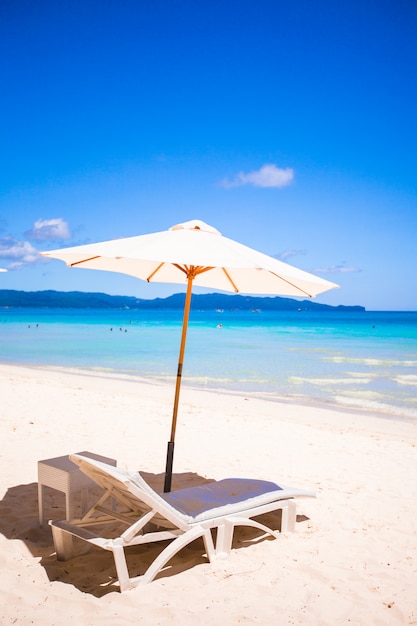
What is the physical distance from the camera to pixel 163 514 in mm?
3432

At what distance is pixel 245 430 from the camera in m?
8.41

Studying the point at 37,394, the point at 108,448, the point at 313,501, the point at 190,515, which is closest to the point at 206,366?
the point at 37,394

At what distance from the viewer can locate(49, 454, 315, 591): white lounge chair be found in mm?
3283

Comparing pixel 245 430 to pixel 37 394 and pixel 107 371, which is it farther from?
pixel 107 371

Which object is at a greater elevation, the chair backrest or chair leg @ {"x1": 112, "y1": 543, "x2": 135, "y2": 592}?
the chair backrest

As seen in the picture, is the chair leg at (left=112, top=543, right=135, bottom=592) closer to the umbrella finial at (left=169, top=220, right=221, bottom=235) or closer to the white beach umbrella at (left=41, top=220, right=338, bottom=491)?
the white beach umbrella at (left=41, top=220, right=338, bottom=491)

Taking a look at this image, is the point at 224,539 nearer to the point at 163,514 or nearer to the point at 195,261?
the point at 163,514

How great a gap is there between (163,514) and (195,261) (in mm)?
1708

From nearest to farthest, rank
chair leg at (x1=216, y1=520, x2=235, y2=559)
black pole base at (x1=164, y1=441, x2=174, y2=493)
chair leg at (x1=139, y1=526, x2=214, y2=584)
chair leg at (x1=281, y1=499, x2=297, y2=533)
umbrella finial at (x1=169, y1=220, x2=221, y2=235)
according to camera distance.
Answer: chair leg at (x1=139, y1=526, x2=214, y2=584) → chair leg at (x1=216, y1=520, x2=235, y2=559) → chair leg at (x1=281, y1=499, x2=297, y2=533) → umbrella finial at (x1=169, y1=220, x2=221, y2=235) → black pole base at (x1=164, y1=441, x2=174, y2=493)

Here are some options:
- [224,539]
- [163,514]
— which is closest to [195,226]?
[163,514]

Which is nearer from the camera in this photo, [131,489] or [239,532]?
[131,489]

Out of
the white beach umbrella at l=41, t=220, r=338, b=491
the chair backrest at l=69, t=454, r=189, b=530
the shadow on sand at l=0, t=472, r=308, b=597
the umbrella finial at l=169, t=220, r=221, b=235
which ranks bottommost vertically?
the shadow on sand at l=0, t=472, r=308, b=597

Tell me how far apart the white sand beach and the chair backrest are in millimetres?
402

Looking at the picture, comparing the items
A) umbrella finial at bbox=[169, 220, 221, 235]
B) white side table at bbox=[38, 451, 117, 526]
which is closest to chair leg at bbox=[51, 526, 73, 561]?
white side table at bbox=[38, 451, 117, 526]
